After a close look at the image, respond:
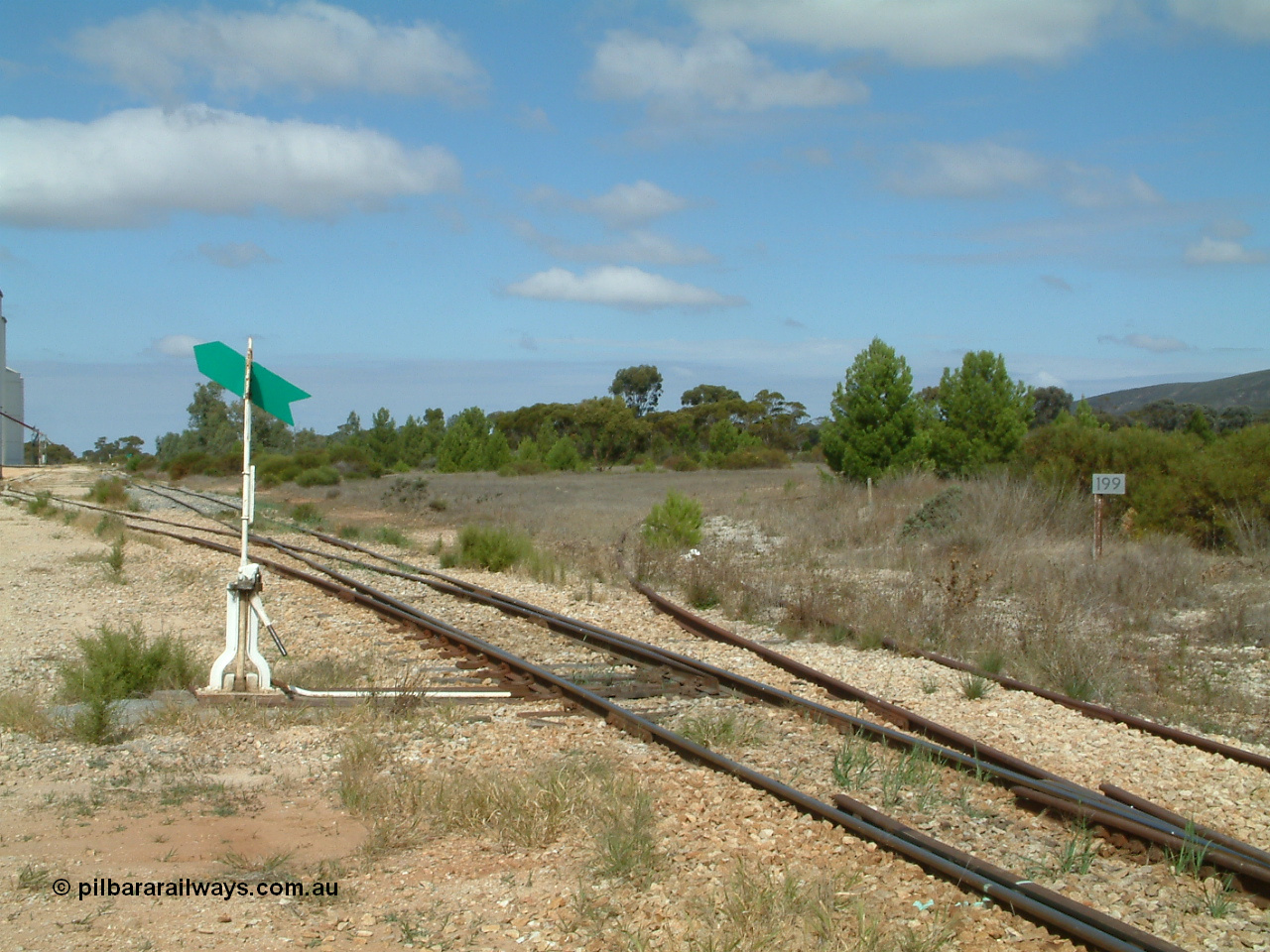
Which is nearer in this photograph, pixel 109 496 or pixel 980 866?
pixel 980 866

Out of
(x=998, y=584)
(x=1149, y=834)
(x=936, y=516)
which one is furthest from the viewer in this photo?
(x=936, y=516)

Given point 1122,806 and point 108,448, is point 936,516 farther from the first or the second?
point 108,448

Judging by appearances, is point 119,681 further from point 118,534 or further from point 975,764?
point 118,534

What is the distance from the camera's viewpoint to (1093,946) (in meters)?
4.41

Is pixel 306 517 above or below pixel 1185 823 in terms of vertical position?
above

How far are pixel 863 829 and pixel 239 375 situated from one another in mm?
6307

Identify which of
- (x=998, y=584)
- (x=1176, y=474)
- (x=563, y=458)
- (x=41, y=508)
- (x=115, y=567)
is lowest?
(x=115, y=567)

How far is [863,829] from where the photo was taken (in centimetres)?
569

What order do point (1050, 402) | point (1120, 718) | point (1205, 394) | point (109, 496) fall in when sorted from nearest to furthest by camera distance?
point (1120, 718)
point (109, 496)
point (1050, 402)
point (1205, 394)

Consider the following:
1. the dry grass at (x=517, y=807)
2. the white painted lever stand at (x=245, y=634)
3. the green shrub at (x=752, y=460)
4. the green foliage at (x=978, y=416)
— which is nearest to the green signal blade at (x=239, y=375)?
the white painted lever stand at (x=245, y=634)

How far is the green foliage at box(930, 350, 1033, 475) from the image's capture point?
1513 inches

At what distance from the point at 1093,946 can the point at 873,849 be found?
52.8 inches

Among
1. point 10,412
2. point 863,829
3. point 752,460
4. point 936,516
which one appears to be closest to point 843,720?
point 863,829

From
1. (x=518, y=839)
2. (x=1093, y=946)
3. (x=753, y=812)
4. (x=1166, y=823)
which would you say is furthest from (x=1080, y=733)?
(x=518, y=839)
